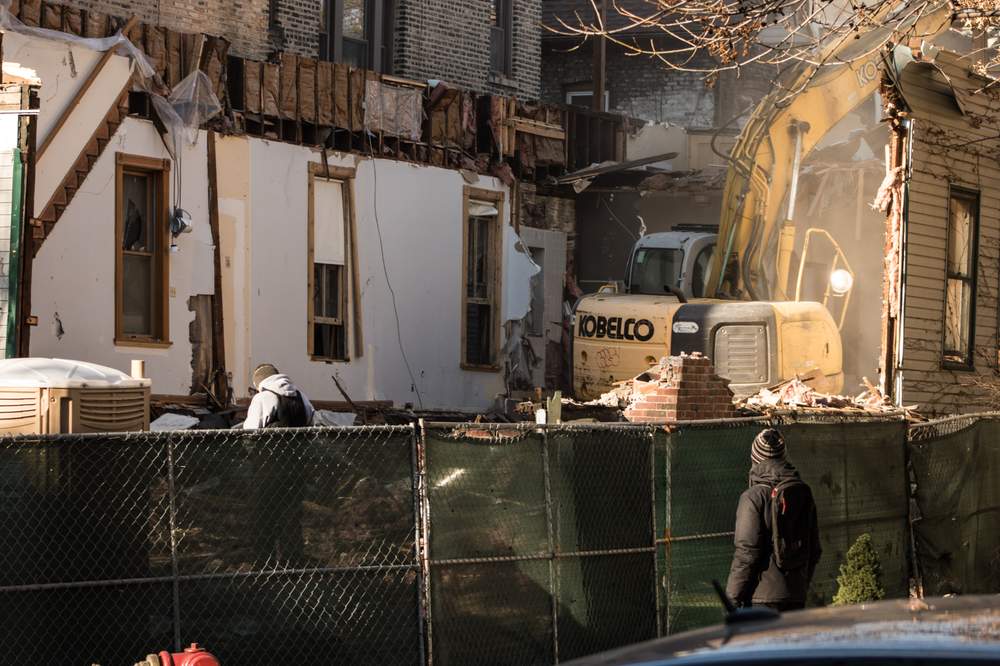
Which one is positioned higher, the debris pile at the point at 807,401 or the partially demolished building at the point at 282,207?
the partially demolished building at the point at 282,207

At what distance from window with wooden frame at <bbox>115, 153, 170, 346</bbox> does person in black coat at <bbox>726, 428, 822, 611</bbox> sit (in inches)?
422

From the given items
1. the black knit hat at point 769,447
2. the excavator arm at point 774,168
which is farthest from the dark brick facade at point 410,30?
the black knit hat at point 769,447

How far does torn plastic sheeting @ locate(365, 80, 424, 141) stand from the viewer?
73.4 feet

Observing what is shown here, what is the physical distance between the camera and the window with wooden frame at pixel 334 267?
71.3 feet

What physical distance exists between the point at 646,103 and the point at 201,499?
1267 inches

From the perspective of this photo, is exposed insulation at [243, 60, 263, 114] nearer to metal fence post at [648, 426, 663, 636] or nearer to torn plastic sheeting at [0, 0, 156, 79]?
torn plastic sheeting at [0, 0, 156, 79]

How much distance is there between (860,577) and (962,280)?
797 cm

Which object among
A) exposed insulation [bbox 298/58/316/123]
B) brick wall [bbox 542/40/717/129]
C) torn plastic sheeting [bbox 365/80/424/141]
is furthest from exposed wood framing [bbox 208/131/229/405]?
brick wall [bbox 542/40/717/129]

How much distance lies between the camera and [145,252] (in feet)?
61.9

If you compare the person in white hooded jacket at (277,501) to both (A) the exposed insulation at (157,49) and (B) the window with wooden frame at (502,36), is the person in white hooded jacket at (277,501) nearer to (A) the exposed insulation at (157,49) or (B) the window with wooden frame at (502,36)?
(A) the exposed insulation at (157,49)

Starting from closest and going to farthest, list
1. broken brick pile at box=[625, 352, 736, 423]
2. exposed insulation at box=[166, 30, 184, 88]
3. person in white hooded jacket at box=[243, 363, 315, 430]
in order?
person in white hooded jacket at box=[243, 363, 315, 430] → broken brick pile at box=[625, 352, 736, 423] → exposed insulation at box=[166, 30, 184, 88]

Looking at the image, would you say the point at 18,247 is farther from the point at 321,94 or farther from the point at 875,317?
the point at 875,317

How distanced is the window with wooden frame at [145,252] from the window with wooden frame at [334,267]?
3.06 metres

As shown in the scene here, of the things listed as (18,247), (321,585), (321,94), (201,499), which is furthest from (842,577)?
(321,94)
